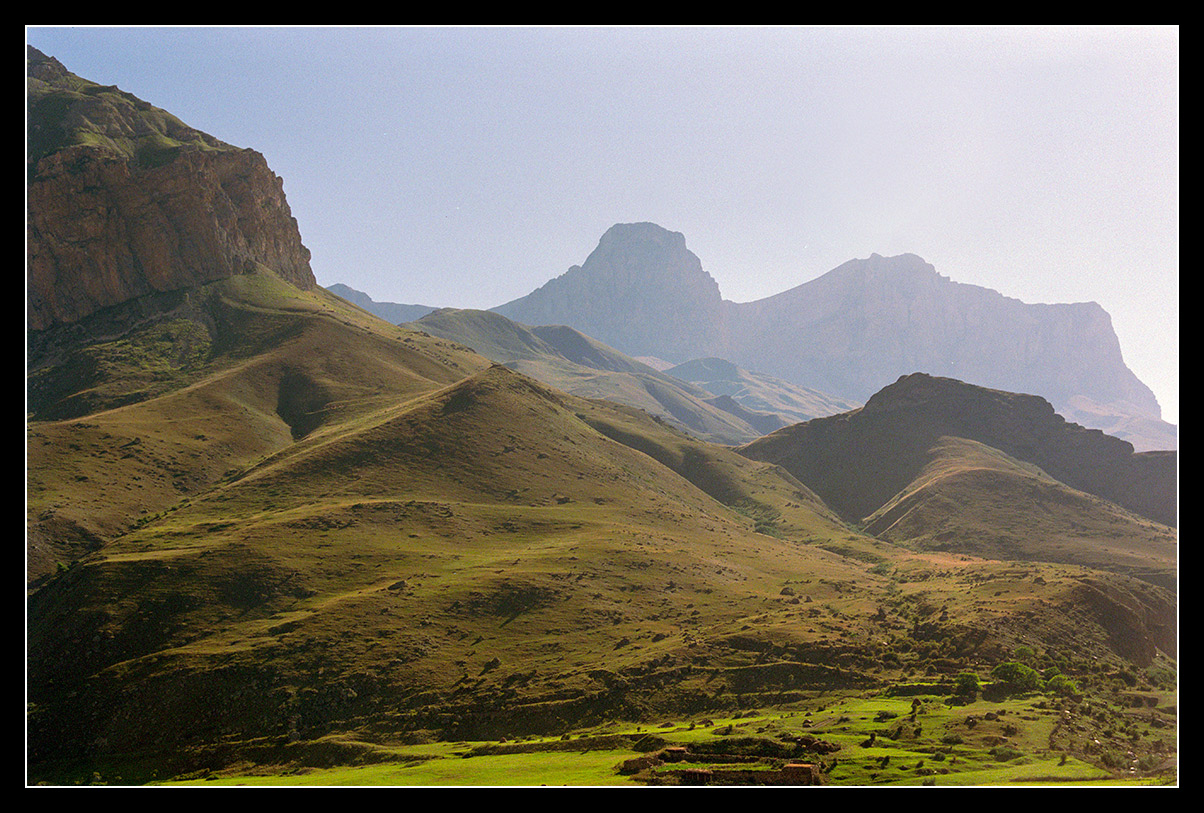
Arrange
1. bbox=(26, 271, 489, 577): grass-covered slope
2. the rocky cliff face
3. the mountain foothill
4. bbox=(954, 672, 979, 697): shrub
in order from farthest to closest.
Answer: the rocky cliff face < bbox=(26, 271, 489, 577): grass-covered slope < the mountain foothill < bbox=(954, 672, 979, 697): shrub

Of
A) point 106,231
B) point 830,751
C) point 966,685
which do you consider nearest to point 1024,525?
point 966,685

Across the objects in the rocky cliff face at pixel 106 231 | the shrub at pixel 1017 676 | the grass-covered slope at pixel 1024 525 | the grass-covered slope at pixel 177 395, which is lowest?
the shrub at pixel 1017 676

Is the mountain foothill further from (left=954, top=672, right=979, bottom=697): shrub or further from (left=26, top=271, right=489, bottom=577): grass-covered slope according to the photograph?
(left=954, top=672, right=979, bottom=697): shrub

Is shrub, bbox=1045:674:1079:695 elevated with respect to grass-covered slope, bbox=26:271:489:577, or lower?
lower

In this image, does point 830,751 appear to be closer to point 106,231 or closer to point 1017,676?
point 1017,676

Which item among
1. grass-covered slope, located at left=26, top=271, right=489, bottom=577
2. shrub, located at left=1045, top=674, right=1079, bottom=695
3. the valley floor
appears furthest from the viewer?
grass-covered slope, located at left=26, top=271, right=489, bottom=577

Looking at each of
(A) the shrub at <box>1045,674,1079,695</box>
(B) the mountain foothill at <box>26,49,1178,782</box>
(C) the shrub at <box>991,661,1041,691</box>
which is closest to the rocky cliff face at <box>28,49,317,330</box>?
(B) the mountain foothill at <box>26,49,1178,782</box>

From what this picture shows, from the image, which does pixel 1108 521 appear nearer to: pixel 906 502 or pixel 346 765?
pixel 906 502

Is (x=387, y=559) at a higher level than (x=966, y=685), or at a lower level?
higher

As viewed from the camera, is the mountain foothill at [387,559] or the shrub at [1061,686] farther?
the mountain foothill at [387,559]

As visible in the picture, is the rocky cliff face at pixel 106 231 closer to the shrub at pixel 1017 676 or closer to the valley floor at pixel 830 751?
the valley floor at pixel 830 751

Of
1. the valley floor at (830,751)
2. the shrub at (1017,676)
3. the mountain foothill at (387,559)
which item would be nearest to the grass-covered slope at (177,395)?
the mountain foothill at (387,559)
